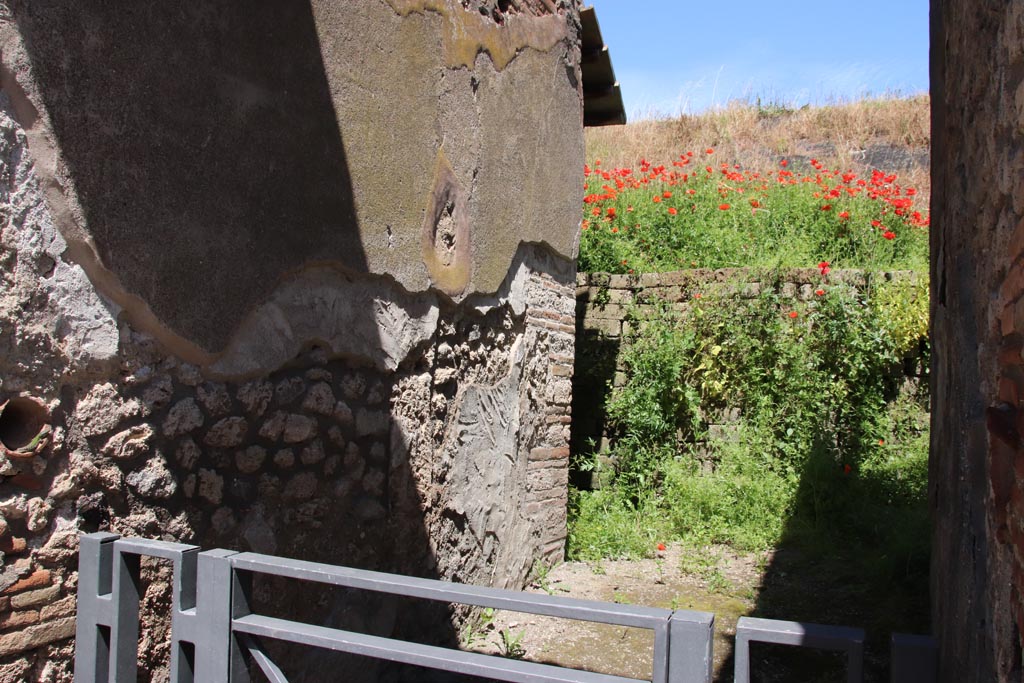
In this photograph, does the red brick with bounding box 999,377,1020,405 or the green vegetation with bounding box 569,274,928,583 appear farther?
the green vegetation with bounding box 569,274,928,583

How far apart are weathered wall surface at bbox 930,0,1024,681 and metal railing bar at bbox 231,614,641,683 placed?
74 cm

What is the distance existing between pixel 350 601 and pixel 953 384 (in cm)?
224

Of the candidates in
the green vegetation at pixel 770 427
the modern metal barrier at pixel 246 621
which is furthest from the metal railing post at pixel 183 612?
the green vegetation at pixel 770 427

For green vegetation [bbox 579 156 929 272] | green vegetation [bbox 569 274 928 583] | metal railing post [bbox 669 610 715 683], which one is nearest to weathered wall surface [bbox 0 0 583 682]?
metal railing post [bbox 669 610 715 683]

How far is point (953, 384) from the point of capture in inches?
107

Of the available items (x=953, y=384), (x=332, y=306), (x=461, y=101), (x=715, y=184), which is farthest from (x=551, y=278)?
(x=715, y=184)

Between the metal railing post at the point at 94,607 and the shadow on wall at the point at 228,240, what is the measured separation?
0.53ft

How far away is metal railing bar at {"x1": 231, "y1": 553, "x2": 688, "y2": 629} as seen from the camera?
5.13 feet

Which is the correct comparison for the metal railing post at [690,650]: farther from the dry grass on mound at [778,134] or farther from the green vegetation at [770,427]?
the dry grass on mound at [778,134]

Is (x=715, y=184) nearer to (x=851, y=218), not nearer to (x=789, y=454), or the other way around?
(x=851, y=218)

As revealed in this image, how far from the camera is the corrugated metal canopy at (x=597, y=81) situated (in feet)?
18.0

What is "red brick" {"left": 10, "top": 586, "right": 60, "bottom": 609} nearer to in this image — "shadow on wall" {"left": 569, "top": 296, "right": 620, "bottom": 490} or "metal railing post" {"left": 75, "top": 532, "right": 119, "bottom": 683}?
"metal railing post" {"left": 75, "top": 532, "right": 119, "bottom": 683}

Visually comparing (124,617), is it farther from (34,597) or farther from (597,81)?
(597,81)

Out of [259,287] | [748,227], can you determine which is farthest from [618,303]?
[259,287]
